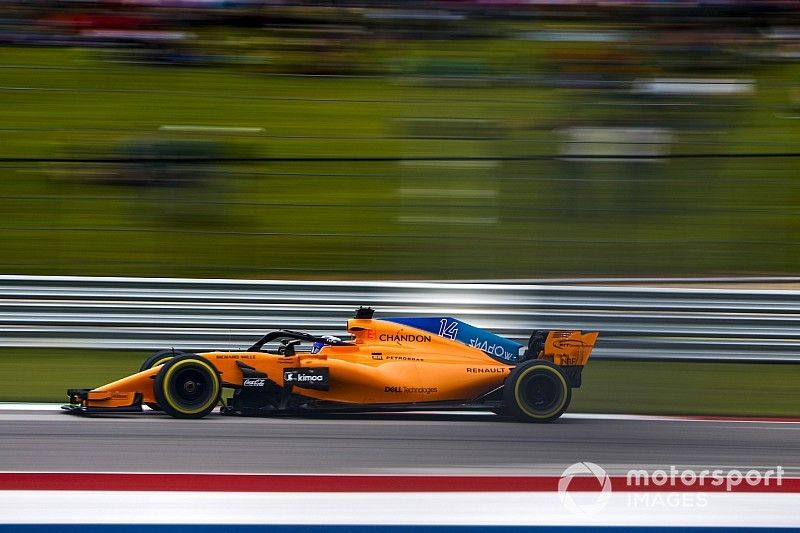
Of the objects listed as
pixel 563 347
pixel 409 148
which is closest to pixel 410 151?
pixel 409 148

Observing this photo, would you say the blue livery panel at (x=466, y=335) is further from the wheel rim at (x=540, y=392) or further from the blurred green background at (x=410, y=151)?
the blurred green background at (x=410, y=151)

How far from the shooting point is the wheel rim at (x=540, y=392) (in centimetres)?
504

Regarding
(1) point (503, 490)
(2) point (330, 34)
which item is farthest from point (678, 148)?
(1) point (503, 490)

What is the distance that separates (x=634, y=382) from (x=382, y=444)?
2.00 m

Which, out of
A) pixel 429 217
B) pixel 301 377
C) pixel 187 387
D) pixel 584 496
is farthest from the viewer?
pixel 429 217

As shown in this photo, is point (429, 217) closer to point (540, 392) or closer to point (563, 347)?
point (563, 347)

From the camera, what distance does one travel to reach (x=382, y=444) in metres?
4.45

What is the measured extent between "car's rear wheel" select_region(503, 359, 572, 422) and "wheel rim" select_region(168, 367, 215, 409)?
1.38 meters

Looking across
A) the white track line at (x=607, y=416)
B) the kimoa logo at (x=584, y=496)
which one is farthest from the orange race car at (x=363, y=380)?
the kimoa logo at (x=584, y=496)

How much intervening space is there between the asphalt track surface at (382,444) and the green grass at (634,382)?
15.9 inches

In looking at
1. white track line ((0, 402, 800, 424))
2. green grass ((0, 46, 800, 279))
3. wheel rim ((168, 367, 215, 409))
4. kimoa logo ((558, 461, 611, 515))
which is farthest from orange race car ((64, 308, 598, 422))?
kimoa logo ((558, 461, 611, 515))

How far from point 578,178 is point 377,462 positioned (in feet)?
12.4

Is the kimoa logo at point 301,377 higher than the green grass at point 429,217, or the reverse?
the green grass at point 429,217

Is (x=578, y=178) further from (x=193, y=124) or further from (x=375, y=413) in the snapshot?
(x=193, y=124)
